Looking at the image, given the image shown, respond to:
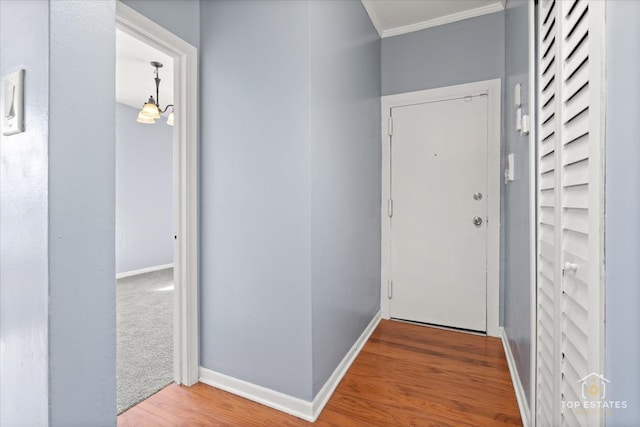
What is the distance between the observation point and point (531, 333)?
1307 mm

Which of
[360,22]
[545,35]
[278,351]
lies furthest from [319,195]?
[360,22]

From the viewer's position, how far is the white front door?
256cm

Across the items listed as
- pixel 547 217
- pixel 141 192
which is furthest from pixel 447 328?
pixel 141 192

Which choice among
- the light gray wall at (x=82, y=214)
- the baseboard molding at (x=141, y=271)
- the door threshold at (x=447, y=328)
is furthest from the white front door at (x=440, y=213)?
the baseboard molding at (x=141, y=271)

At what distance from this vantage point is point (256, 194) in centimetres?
170

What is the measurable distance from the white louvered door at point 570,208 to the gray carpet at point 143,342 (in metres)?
2.01

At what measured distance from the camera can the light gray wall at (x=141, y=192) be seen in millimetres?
4594

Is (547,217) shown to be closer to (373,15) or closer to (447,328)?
(447,328)

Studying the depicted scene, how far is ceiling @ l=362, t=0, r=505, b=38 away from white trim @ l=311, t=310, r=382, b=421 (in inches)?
103

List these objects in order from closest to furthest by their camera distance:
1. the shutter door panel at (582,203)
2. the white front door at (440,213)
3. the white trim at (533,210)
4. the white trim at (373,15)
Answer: the shutter door panel at (582,203) < the white trim at (533,210) < the white trim at (373,15) < the white front door at (440,213)

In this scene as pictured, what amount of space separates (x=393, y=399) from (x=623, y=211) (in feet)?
5.02

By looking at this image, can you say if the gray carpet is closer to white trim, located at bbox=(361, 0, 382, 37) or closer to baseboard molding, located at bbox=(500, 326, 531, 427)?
baseboard molding, located at bbox=(500, 326, 531, 427)

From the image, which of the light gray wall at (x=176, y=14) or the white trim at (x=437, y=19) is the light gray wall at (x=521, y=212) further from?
the light gray wall at (x=176, y=14)

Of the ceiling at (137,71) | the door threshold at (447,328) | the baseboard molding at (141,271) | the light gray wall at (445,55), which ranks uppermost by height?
the ceiling at (137,71)
